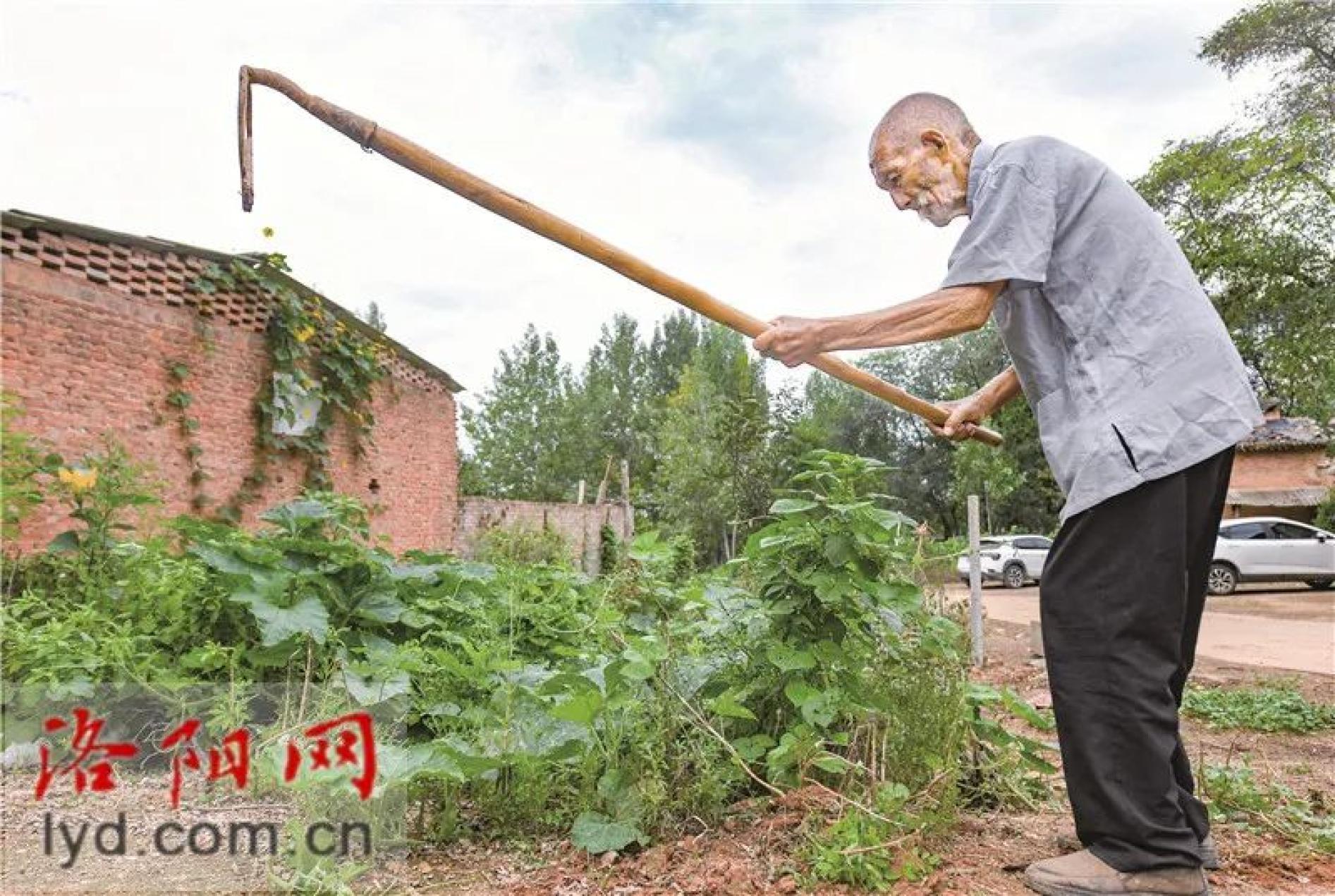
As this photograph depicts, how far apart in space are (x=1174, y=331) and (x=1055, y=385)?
0.25 metres

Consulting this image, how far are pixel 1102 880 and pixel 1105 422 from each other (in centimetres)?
92

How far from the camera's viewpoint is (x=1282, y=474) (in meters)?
28.0

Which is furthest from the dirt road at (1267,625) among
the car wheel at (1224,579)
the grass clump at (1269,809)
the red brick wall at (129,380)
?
the red brick wall at (129,380)

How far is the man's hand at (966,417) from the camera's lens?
104 inches

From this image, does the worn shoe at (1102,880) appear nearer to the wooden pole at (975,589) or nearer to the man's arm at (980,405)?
the man's arm at (980,405)

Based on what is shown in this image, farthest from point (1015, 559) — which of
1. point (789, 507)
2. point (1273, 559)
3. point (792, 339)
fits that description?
point (792, 339)

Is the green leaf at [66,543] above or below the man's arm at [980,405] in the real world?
below

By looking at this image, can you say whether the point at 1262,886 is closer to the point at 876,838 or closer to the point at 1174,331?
the point at 876,838

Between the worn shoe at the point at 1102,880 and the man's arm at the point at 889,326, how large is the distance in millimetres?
1122

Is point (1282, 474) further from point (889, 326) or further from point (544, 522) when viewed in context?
point (889, 326)

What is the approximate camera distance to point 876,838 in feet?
6.29

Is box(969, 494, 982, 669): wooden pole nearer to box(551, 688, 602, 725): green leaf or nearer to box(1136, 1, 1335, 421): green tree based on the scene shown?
box(551, 688, 602, 725): green leaf

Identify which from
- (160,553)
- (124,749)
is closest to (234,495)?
(160,553)

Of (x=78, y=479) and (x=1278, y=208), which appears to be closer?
(x=78, y=479)
